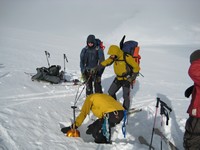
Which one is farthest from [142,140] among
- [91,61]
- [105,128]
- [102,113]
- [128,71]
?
[91,61]

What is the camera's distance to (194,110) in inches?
175

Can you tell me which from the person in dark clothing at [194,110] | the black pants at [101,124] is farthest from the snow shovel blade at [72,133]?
the person in dark clothing at [194,110]

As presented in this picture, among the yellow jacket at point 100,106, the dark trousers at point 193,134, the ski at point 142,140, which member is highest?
the yellow jacket at point 100,106

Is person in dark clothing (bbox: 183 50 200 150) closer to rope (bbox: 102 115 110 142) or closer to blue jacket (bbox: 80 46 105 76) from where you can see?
rope (bbox: 102 115 110 142)

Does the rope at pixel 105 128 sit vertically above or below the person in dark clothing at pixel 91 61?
below

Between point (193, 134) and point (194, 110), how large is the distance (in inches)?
19.2

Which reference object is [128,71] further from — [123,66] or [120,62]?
[120,62]

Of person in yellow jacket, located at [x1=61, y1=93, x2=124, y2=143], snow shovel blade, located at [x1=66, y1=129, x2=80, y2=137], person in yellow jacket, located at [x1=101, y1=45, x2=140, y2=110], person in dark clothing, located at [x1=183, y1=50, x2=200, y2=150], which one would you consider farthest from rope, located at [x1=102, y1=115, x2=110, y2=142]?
person in yellow jacket, located at [x1=101, y1=45, x2=140, y2=110]

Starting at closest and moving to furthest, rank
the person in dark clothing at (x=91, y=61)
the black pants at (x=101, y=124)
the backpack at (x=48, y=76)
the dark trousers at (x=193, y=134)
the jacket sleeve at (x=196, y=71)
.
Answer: the jacket sleeve at (x=196, y=71)
the dark trousers at (x=193, y=134)
the black pants at (x=101, y=124)
the person in dark clothing at (x=91, y=61)
the backpack at (x=48, y=76)

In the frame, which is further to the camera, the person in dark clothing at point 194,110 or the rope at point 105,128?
the rope at point 105,128

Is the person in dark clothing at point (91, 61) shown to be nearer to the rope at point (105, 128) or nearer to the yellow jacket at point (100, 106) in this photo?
the yellow jacket at point (100, 106)

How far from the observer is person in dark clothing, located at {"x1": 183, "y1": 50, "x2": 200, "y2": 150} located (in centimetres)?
420

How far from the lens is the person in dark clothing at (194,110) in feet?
13.8

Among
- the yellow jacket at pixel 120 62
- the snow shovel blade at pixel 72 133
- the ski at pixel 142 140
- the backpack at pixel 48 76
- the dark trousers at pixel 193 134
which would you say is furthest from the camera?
the backpack at pixel 48 76
